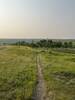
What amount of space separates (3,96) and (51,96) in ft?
16.6

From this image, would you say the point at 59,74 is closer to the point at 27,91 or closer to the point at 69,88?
the point at 69,88

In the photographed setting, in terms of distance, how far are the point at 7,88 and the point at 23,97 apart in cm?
482

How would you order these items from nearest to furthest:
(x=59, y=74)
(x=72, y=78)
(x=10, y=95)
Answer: (x=10, y=95) < (x=72, y=78) < (x=59, y=74)

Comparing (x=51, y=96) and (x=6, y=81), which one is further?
(x=6, y=81)

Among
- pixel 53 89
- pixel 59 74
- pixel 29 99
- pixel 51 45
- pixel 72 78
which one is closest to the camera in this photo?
pixel 29 99

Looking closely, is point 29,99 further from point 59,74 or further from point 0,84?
point 59,74

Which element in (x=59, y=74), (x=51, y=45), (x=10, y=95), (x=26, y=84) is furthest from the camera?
(x=51, y=45)

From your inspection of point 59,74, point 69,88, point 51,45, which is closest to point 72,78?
point 59,74

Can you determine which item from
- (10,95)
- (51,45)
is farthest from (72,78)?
(51,45)

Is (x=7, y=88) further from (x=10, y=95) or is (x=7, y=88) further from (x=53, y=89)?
(x=53, y=89)

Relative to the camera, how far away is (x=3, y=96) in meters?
23.5

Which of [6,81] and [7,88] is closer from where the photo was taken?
[7,88]

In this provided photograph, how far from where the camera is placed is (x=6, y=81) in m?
30.5

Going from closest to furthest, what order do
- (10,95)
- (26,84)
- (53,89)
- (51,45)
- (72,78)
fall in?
(10,95)
(53,89)
(26,84)
(72,78)
(51,45)
